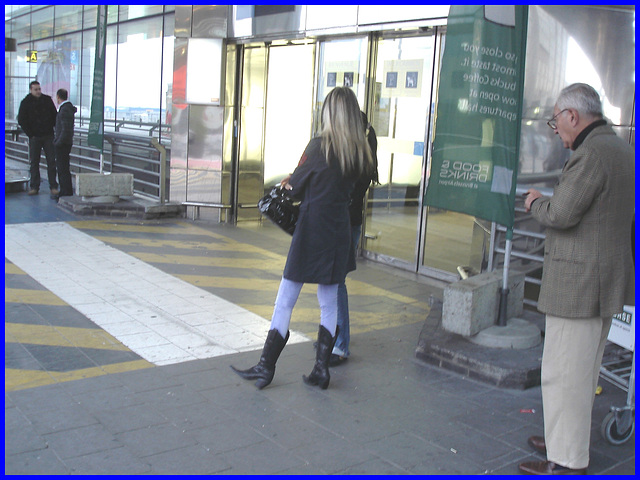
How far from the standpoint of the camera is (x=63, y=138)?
11.9 m

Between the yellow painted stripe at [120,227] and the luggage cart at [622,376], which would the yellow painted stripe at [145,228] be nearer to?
the yellow painted stripe at [120,227]

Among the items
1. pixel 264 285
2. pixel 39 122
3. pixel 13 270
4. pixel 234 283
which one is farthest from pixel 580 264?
pixel 39 122

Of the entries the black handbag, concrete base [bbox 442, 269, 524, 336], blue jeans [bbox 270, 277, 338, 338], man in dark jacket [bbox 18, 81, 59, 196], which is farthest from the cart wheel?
man in dark jacket [bbox 18, 81, 59, 196]

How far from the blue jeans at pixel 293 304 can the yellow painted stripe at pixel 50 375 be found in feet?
3.31

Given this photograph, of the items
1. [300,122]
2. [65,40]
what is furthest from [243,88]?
[65,40]

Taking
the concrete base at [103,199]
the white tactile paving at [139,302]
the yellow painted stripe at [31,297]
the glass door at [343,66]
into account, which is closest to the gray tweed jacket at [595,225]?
the white tactile paving at [139,302]

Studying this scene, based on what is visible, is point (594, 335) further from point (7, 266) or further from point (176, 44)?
point (176, 44)

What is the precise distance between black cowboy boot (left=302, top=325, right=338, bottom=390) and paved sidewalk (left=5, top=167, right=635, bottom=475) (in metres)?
0.07

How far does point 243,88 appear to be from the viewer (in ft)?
35.3

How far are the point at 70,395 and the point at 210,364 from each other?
0.97 m

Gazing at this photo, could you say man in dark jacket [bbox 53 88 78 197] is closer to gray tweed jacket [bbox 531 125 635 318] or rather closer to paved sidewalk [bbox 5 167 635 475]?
paved sidewalk [bbox 5 167 635 475]

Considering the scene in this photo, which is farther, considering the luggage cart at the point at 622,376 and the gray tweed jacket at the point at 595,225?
the luggage cart at the point at 622,376

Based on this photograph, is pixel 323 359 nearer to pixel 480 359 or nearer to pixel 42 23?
pixel 480 359

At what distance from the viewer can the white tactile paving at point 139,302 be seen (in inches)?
211
